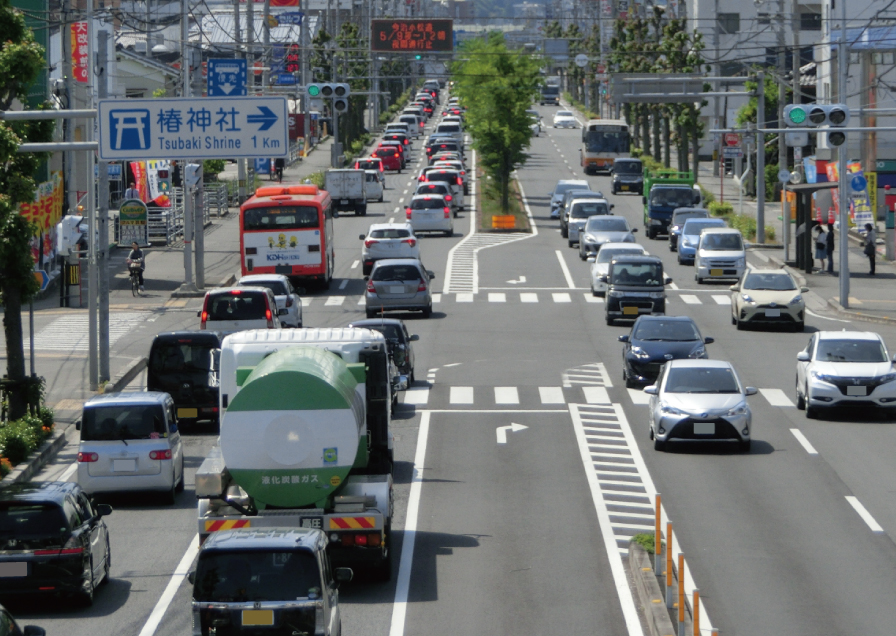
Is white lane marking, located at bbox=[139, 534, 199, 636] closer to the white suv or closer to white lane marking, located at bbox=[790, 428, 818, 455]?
white lane marking, located at bbox=[790, 428, 818, 455]


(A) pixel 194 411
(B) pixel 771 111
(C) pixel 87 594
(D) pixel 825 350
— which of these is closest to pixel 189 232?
(A) pixel 194 411

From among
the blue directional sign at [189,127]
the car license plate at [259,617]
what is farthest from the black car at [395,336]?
the car license plate at [259,617]

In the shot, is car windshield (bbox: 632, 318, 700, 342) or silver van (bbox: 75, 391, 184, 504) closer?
silver van (bbox: 75, 391, 184, 504)

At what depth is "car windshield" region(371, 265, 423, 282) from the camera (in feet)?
128

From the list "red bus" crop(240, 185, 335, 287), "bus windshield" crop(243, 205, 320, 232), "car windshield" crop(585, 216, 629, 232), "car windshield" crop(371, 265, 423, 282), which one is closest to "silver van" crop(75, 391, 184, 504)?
"car windshield" crop(371, 265, 423, 282)

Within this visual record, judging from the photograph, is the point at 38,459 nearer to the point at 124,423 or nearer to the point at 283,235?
the point at 124,423

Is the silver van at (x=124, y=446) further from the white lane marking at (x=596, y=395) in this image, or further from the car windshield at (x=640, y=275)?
the car windshield at (x=640, y=275)

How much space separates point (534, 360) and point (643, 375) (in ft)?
14.8

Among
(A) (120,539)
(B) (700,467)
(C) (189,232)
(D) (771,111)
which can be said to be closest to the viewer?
(A) (120,539)

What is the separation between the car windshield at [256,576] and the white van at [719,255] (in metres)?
36.3

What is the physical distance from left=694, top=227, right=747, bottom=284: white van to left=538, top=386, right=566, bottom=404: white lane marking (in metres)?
18.2

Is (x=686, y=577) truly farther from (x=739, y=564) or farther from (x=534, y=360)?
(x=534, y=360)

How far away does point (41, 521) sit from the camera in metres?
14.6

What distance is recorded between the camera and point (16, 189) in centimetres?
2453
